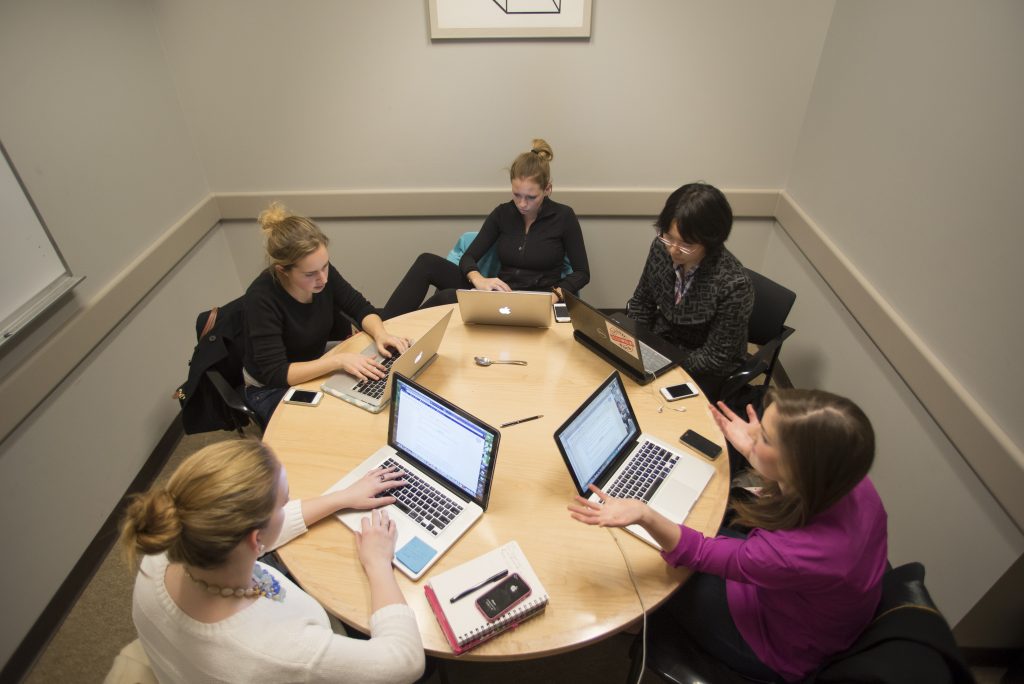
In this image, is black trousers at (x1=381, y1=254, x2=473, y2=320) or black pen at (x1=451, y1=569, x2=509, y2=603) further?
black trousers at (x1=381, y1=254, x2=473, y2=320)

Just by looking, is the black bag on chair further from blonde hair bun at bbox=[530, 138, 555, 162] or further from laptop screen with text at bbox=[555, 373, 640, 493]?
blonde hair bun at bbox=[530, 138, 555, 162]

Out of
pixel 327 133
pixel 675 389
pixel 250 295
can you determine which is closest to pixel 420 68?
pixel 327 133

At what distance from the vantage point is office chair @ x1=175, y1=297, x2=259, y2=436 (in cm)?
208

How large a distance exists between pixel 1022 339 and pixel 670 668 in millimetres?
1395

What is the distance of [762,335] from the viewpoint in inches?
100

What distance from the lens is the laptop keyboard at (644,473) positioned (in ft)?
5.04

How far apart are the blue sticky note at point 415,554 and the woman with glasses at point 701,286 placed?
1252 mm

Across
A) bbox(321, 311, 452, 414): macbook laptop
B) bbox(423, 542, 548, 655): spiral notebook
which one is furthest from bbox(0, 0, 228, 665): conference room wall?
bbox(423, 542, 548, 655): spiral notebook

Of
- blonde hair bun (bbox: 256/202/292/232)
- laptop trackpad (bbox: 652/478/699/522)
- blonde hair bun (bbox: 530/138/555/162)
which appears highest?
blonde hair bun (bbox: 530/138/555/162)

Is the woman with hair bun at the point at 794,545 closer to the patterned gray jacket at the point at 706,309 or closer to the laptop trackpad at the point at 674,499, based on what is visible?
the laptop trackpad at the point at 674,499

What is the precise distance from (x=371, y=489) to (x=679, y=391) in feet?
3.61

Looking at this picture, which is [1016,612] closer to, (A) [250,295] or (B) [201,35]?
(A) [250,295]

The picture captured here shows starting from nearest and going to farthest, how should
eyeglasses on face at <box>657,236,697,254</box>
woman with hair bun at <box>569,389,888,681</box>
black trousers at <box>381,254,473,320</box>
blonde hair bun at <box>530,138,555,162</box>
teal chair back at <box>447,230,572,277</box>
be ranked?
woman with hair bun at <box>569,389,888,681</box> → eyeglasses on face at <box>657,236,697,254</box> → blonde hair bun at <box>530,138,555,162</box> → black trousers at <box>381,254,473,320</box> → teal chair back at <box>447,230,572,277</box>

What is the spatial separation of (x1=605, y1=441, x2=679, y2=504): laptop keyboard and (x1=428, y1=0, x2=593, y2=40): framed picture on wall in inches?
85.3
